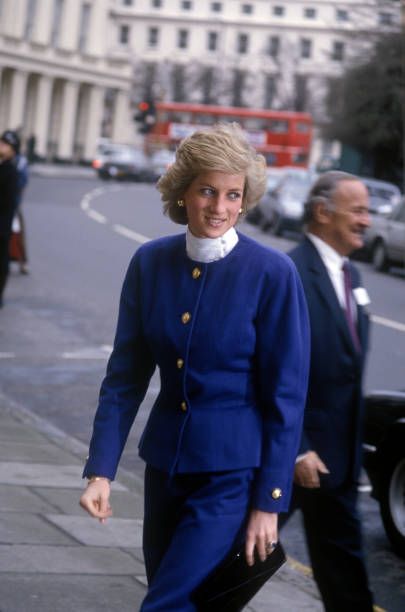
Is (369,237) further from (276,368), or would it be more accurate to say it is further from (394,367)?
(276,368)

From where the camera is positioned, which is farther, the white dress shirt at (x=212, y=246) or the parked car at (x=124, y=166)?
the parked car at (x=124, y=166)

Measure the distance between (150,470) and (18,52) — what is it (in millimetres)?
87918

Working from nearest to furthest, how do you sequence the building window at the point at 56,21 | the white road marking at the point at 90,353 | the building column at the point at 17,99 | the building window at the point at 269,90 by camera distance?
the white road marking at the point at 90,353
the building column at the point at 17,99
the building window at the point at 56,21
the building window at the point at 269,90

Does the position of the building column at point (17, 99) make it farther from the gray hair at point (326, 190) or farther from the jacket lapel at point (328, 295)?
the jacket lapel at point (328, 295)

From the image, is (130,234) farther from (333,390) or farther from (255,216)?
(333,390)

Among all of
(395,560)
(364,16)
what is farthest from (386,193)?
(395,560)

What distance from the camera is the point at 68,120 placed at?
317ft

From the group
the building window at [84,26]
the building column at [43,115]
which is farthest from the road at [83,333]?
the building window at [84,26]

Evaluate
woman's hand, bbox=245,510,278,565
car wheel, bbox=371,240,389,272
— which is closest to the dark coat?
woman's hand, bbox=245,510,278,565

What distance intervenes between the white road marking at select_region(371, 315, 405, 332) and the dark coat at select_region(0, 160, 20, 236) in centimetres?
514

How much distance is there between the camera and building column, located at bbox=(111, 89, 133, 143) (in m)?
106

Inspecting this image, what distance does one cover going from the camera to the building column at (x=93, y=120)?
99.4m

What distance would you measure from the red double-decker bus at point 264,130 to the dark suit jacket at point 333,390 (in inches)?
2755

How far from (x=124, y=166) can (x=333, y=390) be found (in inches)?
2438
